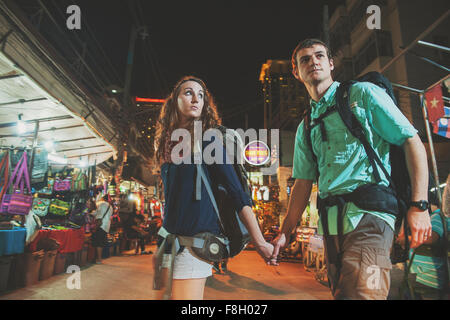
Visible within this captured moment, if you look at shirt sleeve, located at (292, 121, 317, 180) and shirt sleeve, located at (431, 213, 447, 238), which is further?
shirt sleeve, located at (431, 213, 447, 238)

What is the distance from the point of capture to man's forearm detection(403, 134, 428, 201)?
1.37 meters

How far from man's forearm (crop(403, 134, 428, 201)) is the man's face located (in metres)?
0.84

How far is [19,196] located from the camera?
18.4 ft

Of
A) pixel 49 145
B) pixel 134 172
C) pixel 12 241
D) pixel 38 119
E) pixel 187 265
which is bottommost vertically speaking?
pixel 12 241

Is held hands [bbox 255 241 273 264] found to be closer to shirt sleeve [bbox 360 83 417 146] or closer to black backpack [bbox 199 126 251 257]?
black backpack [bbox 199 126 251 257]

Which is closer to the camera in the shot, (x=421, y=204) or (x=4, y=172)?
(x=421, y=204)

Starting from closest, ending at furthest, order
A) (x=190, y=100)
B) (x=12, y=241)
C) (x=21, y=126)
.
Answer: (x=190, y=100)
(x=12, y=241)
(x=21, y=126)

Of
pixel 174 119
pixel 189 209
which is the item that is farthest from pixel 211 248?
pixel 174 119

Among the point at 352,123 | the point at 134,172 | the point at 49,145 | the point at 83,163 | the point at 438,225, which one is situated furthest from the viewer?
the point at 134,172

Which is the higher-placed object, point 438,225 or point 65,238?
point 438,225

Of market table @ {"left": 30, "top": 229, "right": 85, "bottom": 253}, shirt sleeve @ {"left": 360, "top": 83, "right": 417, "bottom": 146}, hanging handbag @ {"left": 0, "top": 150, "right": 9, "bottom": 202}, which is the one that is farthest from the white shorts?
market table @ {"left": 30, "top": 229, "right": 85, "bottom": 253}

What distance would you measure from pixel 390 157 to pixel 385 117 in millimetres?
268

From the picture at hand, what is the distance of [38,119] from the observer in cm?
715

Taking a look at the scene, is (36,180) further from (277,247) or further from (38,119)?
(277,247)
